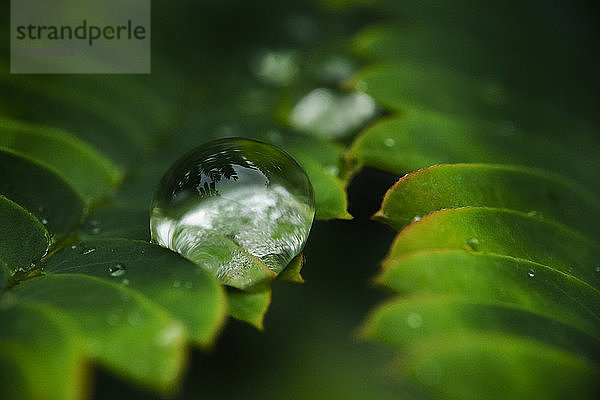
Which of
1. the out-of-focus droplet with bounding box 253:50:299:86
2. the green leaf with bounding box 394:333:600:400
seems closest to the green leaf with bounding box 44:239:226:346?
the green leaf with bounding box 394:333:600:400

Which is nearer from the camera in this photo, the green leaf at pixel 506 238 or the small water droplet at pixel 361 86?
the green leaf at pixel 506 238

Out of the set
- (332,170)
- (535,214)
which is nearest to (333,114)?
(332,170)

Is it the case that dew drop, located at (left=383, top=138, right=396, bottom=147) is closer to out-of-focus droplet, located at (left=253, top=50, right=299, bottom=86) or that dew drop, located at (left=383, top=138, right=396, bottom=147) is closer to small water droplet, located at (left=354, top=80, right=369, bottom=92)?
small water droplet, located at (left=354, top=80, right=369, bottom=92)

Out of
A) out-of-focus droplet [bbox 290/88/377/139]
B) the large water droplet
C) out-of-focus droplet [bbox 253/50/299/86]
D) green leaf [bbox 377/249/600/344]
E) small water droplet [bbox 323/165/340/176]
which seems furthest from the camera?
out-of-focus droplet [bbox 253/50/299/86]

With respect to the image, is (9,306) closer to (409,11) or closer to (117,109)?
(117,109)

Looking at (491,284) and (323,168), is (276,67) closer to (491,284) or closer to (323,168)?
(323,168)

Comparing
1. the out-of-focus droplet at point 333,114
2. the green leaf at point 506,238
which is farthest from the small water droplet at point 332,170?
the green leaf at point 506,238

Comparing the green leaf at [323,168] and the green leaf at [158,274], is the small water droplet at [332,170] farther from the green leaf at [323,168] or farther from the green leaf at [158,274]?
the green leaf at [158,274]

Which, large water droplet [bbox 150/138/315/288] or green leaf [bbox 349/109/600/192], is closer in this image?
large water droplet [bbox 150/138/315/288]
